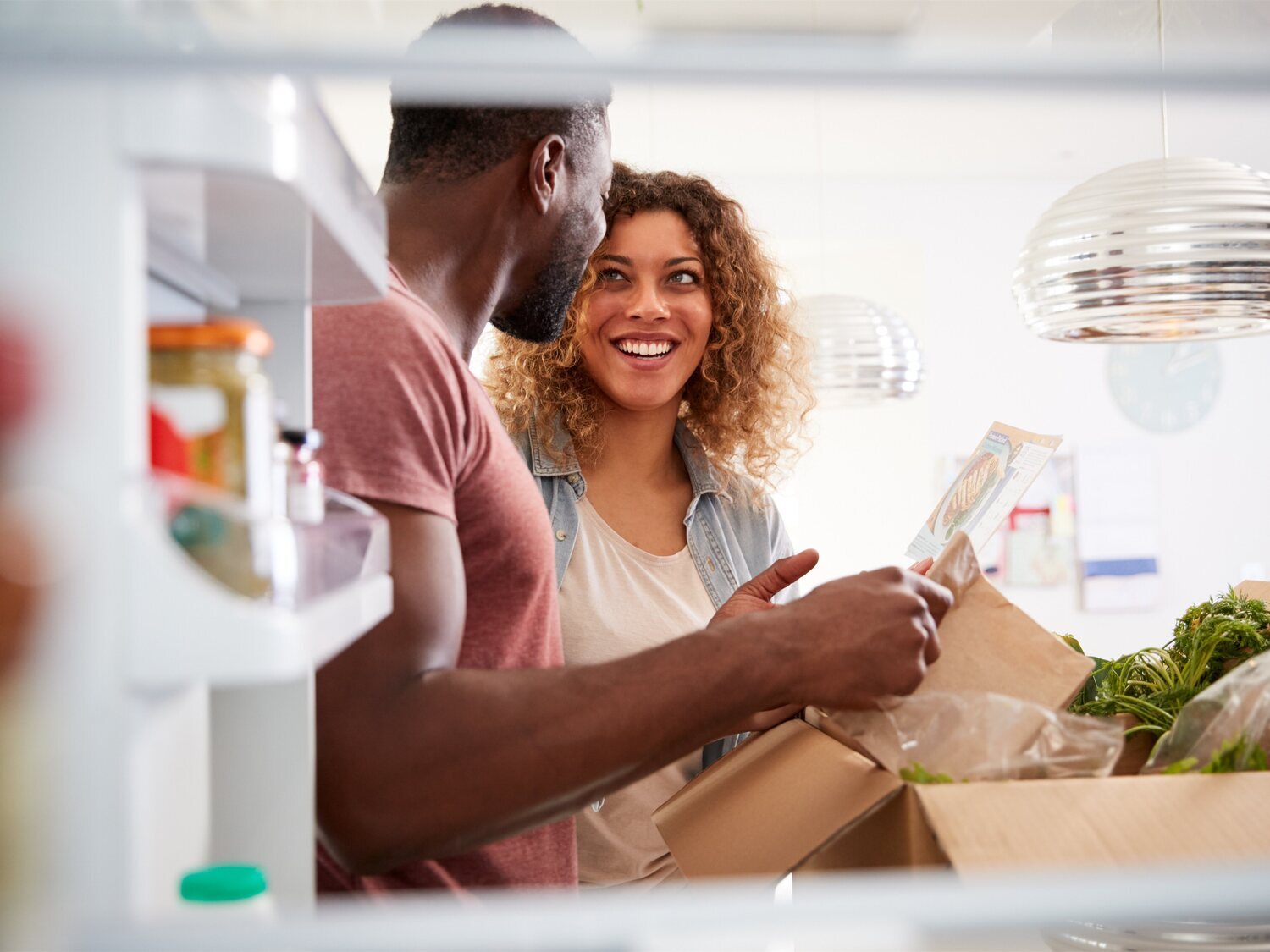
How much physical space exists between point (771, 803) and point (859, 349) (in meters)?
2.56

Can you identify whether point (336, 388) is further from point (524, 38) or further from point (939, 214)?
point (939, 214)

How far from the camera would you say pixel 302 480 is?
2.04 ft

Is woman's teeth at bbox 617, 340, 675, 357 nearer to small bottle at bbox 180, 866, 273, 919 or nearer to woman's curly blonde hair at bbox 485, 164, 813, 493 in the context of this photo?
woman's curly blonde hair at bbox 485, 164, 813, 493

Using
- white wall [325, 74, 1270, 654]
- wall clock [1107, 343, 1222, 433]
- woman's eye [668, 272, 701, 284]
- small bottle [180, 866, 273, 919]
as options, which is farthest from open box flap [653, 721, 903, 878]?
wall clock [1107, 343, 1222, 433]

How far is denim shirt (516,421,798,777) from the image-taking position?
1850 millimetres

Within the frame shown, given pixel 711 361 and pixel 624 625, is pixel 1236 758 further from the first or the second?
pixel 711 361

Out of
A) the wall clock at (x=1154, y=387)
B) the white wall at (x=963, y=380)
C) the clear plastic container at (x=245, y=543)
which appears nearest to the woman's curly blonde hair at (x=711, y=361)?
the clear plastic container at (x=245, y=543)

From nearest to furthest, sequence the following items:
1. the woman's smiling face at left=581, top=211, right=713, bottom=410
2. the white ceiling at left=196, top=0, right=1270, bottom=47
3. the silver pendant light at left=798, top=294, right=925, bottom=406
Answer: the woman's smiling face at left=581, top=211, right=713, bottom=410 → the white ceiling at left=196, top=0, right=1270, bottom=47 → the silver pendant light at left=798, top=294, right=925, bottom=406

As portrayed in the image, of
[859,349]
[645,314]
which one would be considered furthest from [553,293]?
[859,349]

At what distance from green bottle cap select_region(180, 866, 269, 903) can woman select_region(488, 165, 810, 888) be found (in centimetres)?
115

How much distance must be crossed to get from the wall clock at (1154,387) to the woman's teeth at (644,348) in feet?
14.1

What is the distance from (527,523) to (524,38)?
0.69 meters

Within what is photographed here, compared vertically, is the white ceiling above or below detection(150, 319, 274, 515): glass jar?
above

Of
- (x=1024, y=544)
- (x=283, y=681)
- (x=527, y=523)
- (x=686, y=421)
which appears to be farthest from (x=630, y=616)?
(x=1024, y=544)
